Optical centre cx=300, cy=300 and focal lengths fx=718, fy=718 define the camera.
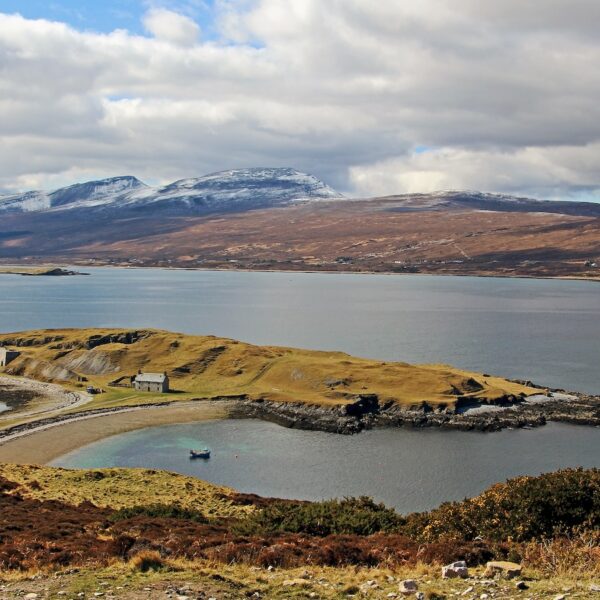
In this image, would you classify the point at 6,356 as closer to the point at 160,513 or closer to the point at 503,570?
the point at 160,513

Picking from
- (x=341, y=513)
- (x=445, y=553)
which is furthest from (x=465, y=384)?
(x=445, y=553)

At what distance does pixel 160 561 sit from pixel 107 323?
17530 cm

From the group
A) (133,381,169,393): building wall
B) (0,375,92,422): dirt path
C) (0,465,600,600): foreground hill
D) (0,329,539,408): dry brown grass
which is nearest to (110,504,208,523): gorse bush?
(0,465,600,600): foreground hill

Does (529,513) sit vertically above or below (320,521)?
above

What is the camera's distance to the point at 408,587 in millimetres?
18625

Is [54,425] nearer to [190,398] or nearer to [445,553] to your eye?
[190,398]

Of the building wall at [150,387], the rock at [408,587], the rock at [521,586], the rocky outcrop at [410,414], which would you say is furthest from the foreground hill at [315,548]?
the building wall at [150,387]

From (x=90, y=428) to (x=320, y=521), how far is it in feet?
187

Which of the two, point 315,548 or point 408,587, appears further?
point 315,548

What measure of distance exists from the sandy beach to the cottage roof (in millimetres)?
8201

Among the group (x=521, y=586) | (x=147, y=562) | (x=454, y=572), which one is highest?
(x=521, y=586)

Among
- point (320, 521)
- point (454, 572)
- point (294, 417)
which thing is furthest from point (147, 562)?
point (294, 417)

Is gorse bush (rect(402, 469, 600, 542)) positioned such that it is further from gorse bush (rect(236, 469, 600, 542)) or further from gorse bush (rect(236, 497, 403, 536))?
gorse bush (rect(236, 497, 403, 536))

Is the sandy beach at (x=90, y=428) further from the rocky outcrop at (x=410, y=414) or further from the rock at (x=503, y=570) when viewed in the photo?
the rock at (x=503, y=570)
